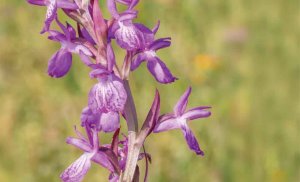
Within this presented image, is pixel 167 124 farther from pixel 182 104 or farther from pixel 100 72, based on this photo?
pixel 100 72

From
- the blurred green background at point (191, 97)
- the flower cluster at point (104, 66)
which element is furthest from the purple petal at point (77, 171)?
the blurred green background at point (191, 97)

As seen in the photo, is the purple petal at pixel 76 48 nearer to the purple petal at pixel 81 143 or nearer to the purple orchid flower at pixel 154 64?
the purple orchid flower at pixel 154 64

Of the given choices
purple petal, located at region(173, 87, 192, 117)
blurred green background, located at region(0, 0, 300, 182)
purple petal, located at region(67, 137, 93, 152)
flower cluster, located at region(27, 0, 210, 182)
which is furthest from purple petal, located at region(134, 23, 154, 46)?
blurred green background, located at region(0, 0, 300, 182)

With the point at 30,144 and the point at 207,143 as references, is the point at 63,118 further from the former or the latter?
the point at 207,143

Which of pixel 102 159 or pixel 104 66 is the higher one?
pixel 104 66

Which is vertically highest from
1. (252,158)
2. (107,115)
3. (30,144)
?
(107,115)

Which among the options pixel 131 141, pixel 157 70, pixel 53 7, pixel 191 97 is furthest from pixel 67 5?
pixel 191 97

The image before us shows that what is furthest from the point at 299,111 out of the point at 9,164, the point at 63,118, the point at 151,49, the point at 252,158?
the point at 151,49
